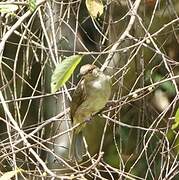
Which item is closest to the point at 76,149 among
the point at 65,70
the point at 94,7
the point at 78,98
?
the point at 78,98

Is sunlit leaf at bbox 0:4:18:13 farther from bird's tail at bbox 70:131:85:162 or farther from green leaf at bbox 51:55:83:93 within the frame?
bird's tail at bbox 70:131:85:162

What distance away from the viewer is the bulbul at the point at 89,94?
2051 millimetres

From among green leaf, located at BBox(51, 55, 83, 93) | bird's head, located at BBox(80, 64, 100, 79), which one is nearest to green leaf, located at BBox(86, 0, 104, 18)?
bird's head, located at BBox(80, 64, 100, 79)

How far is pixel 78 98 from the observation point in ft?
6.99

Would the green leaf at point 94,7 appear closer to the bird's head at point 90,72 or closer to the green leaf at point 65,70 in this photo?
the bird's head at point 90,72

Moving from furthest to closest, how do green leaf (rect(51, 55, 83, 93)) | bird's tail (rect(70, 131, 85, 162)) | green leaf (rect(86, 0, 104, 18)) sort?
bird's tail (rect(70, 131, 85, 162))
green leaf (rect(86, 0, 104, 18))
green leaf (rect(51, 55, 83, 93))

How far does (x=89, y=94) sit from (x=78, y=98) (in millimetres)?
43

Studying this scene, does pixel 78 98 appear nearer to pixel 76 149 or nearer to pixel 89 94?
pixel 89 94

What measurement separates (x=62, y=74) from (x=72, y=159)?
0.69 metres

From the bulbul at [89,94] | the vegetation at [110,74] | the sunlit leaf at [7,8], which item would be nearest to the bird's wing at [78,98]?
the bulbul at [89,94]

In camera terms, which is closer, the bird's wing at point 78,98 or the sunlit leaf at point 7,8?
the sunlit leaf at point 7,8

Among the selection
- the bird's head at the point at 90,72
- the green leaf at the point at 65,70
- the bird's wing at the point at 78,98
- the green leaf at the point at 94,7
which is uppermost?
the green leaf at the point at 94,7

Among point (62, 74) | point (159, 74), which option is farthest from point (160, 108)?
point (62, 74)

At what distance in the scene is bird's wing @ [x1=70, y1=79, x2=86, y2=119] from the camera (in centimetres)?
209
